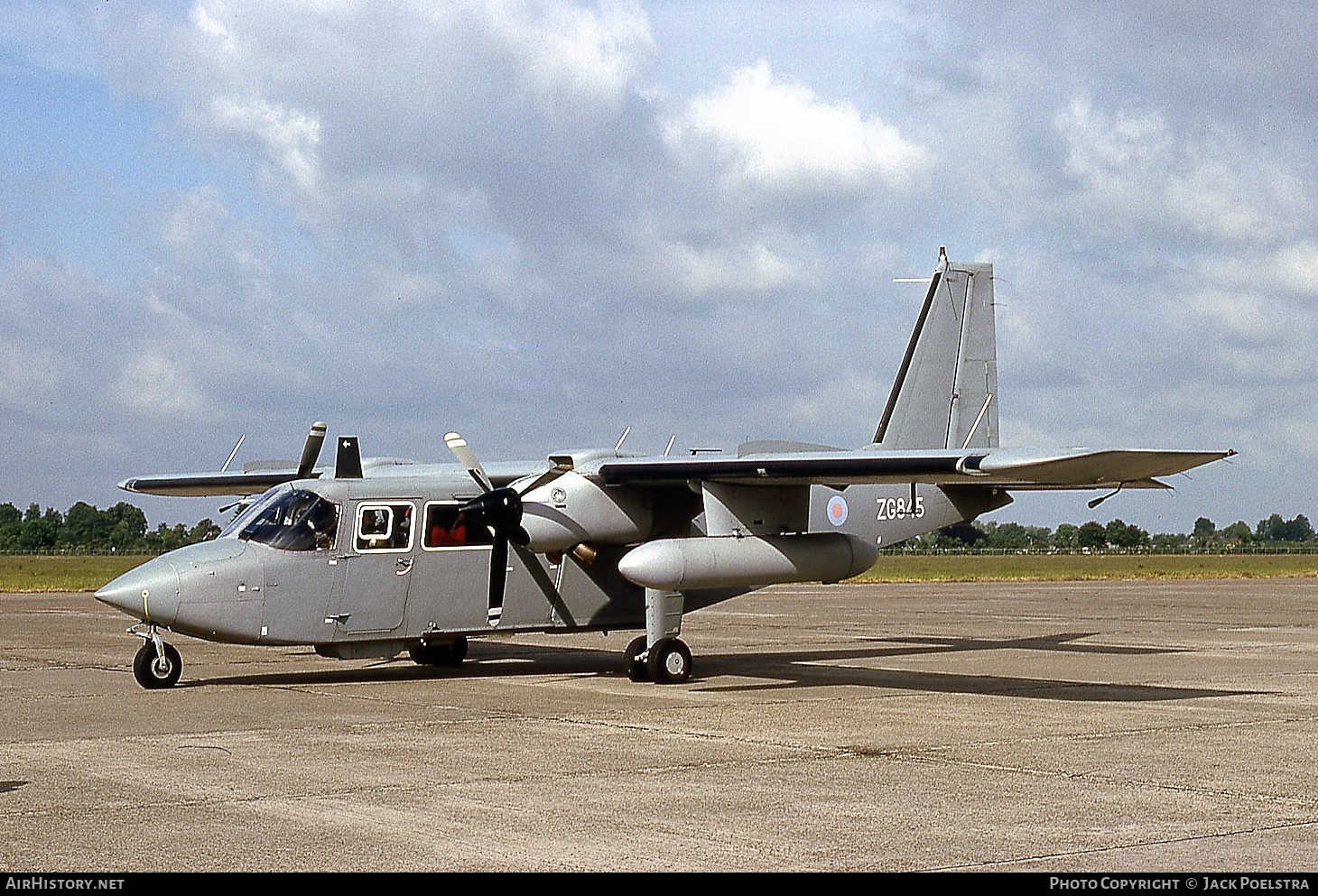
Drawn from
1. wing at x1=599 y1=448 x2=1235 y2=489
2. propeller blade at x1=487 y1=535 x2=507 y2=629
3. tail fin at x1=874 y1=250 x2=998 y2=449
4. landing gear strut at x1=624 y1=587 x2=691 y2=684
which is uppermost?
tail fin at x1=874 y1=250 x2=998 y2=449

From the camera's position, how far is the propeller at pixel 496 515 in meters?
19.2

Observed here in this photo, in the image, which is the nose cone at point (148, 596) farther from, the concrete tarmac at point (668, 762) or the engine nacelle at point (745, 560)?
the engine nacelle at point (745, 560)

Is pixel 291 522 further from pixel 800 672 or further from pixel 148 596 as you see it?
pixel 800 672

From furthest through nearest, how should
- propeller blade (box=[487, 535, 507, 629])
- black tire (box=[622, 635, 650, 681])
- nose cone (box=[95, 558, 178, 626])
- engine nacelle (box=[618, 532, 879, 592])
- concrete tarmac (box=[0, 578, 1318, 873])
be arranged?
propeller blade (box=[487, 535, 507, 629]) < black tire (box=[622, 635, 650, 681]) < engine nacelle (box=[618, 532, 879, 592]) < nose cone (box=[95, 558, 178, 626]) < concrete tarmac (box=[0, 578, 1318, 873])

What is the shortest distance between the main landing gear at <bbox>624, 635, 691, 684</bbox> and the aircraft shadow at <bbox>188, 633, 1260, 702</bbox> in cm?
24

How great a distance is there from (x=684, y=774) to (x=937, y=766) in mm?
2134

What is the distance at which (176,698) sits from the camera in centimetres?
1727

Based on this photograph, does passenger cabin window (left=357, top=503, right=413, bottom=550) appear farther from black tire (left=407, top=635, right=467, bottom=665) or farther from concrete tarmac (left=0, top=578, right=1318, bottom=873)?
black tire (left=407, top=635, right=467, bottom=665)

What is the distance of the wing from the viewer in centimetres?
1572

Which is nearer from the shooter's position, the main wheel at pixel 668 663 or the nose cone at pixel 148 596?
the nose cone at pixel 148 596

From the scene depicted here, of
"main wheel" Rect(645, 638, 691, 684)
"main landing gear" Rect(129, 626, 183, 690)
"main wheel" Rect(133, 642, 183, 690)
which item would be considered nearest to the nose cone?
"main landing gear" Rect(129, 626, 183, 690)

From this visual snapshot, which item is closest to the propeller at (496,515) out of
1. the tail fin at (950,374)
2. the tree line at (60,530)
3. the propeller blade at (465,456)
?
the propeller blade at (465,456)

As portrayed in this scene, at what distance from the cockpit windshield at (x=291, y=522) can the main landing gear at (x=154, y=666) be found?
4.99ft
